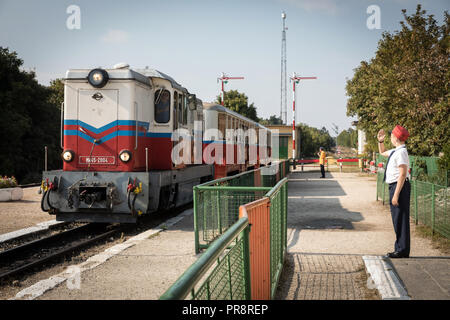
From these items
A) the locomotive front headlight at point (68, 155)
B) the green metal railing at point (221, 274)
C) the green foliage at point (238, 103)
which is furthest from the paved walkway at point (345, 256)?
the green foliage at point (238, 103)

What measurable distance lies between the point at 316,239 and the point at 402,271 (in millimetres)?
3031

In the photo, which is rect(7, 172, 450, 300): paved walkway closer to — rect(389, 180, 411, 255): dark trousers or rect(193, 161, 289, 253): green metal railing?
rect(389, 180, 411, 255): dark trousers

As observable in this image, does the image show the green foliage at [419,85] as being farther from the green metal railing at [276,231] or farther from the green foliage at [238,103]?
the green foliage at [238,103]

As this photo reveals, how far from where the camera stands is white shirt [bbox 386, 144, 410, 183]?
636 cm

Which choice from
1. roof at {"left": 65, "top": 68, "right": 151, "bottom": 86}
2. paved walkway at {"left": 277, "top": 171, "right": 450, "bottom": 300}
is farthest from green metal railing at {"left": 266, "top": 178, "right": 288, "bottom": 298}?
roof at {"left": 65, "top": 68, "right": 151, "bottom": 86}

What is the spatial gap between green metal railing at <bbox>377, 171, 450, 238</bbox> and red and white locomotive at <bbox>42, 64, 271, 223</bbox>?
18.9 feet

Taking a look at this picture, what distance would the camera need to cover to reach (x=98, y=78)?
33.1 ft

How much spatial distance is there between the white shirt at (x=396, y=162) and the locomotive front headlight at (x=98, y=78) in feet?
21.5

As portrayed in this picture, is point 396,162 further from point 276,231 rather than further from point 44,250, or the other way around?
point 44,250

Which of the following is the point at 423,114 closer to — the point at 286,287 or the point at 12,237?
the point at 286,287

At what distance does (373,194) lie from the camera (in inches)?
677

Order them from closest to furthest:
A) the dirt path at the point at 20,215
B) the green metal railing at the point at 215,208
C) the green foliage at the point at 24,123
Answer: the green metal railing at the point at 215,208 → the dirt path at the point at 20,215 → the green foliage at the point at 24,123

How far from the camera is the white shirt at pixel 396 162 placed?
6363 mm

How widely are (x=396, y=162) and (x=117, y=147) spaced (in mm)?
6308
